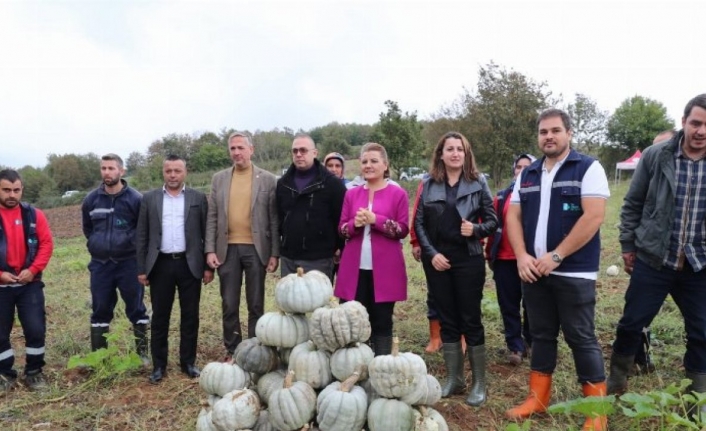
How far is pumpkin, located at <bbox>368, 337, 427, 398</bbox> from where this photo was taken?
263 cm

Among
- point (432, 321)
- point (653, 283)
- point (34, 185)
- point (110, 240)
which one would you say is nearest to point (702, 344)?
point (653, 283)

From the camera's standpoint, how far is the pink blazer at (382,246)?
3.89 m

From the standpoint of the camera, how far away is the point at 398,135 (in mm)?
22438

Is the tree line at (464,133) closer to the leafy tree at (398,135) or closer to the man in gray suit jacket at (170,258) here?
the leafy tree at (398,135)

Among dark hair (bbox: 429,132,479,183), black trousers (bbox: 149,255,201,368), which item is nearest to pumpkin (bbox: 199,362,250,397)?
black trousers (bbox: 149,255,201,368)

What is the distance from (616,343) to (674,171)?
1341mm

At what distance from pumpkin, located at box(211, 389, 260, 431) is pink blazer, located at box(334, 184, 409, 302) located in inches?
53.4

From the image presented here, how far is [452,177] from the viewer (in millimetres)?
3852

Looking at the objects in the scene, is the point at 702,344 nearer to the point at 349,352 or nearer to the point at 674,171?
the point at 674,171

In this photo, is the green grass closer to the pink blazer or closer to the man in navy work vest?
the man in navy work vest

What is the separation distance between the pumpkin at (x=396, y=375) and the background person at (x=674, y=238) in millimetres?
1847

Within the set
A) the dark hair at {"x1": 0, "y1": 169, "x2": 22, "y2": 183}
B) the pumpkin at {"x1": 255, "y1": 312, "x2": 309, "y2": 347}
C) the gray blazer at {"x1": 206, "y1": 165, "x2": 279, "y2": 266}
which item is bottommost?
the pumpkin at {"x1": 255, "y1": 312, "x2": 309, "y2": 347}

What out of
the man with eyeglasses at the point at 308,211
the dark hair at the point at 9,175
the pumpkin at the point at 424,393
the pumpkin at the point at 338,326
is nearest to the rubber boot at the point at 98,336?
the dark hair at the point at 9,175

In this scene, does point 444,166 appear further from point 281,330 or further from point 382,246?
point 281,330
